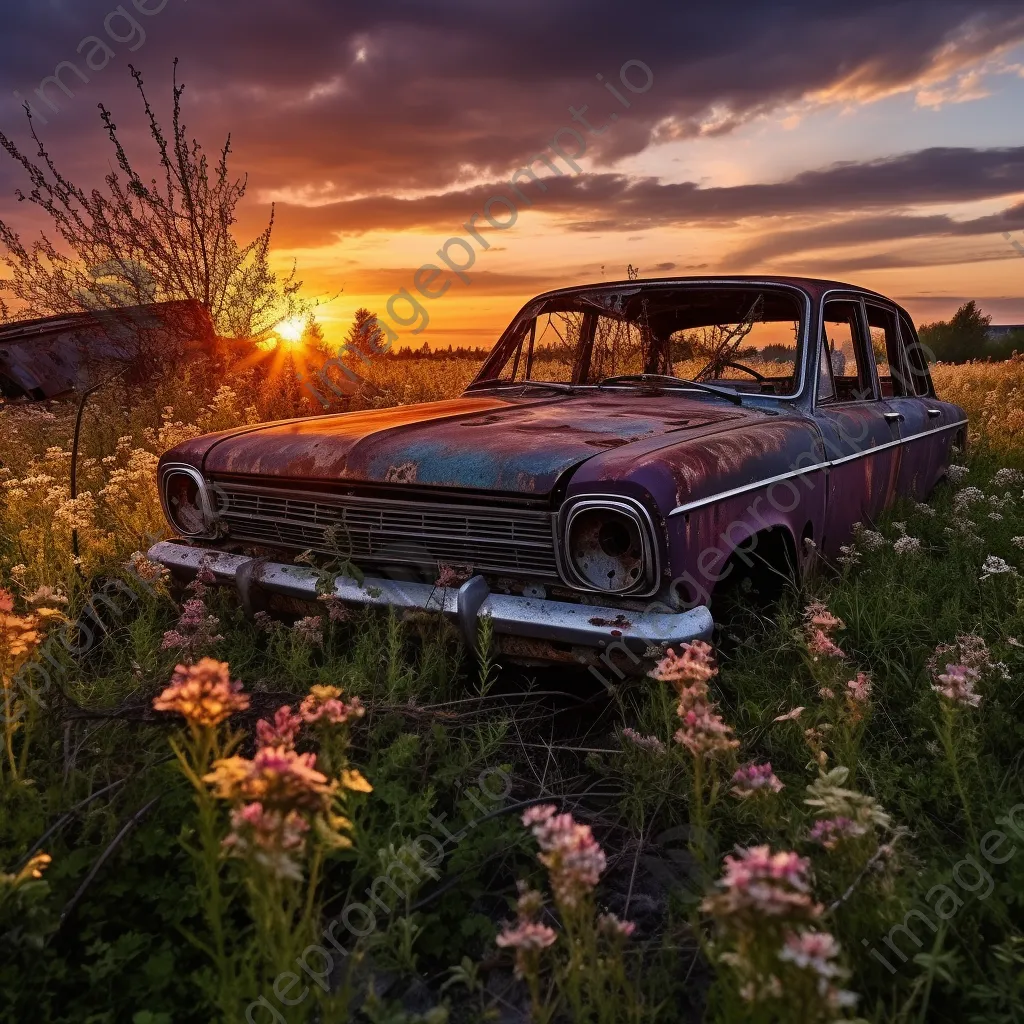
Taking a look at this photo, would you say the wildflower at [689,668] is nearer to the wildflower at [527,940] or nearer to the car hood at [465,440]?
the wildflower at [527,940]

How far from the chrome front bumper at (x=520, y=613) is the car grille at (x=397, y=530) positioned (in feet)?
0.31

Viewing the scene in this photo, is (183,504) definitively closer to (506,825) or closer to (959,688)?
(506,825)

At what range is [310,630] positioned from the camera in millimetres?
2957

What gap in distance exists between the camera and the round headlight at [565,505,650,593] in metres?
2.54

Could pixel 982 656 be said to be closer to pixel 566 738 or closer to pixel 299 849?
pixel 566 738

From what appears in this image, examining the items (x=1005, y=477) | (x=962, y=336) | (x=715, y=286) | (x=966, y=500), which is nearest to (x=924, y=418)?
(x=1005, y=477)

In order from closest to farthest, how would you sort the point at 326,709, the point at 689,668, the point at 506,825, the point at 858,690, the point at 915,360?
the point at 326,709, the point at 689,668, the point at 858,690, the point at 506,825, the point at 915,360

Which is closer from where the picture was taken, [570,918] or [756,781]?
[570,918]

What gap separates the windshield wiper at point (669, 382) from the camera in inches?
148

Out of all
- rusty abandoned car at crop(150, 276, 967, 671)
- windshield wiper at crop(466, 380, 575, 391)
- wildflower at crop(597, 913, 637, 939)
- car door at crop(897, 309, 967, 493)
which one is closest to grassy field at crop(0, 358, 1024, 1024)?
wildflower at crop(597, 913, 637, 939)

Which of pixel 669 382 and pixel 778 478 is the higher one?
pixel 669 382

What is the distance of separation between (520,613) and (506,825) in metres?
0.65

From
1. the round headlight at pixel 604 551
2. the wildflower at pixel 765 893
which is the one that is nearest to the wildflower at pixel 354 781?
the wildflower at pixel 765 893

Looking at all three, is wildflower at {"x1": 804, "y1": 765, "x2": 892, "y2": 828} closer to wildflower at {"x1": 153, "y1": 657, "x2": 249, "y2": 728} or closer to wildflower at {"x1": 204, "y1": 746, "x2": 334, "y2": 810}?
wildflower at {"x1": 204, "y1": 746, "x2": 334, "y2": 810}
